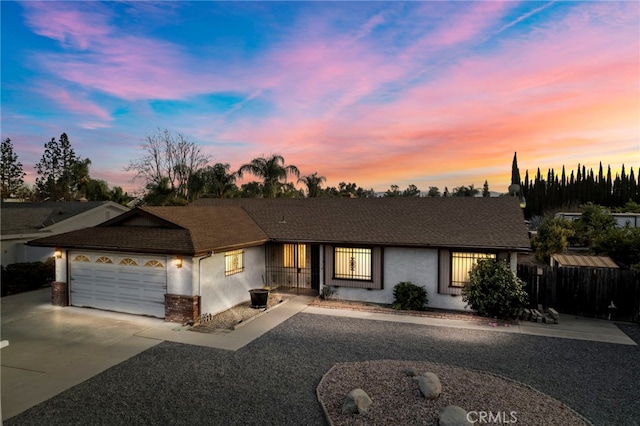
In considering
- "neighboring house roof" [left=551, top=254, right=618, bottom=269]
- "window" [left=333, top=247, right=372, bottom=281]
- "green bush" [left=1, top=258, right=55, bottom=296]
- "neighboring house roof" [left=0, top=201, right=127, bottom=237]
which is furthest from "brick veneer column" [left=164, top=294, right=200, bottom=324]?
"neighboring house roof" [left=551, top=254, right=618, bottom=269]

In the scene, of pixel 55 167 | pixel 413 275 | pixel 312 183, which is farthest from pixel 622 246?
pixel 55 167

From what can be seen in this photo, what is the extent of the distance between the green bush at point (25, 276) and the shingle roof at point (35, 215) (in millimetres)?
2736

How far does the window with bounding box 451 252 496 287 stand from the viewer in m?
13.0

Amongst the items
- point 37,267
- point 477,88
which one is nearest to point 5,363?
point 37,267

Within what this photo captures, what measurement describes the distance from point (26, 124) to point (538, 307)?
27.5 metres

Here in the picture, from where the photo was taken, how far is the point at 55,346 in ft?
31.1

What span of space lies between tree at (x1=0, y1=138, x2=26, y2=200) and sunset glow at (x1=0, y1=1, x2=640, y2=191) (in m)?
42.6

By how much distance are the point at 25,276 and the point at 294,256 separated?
493 inches

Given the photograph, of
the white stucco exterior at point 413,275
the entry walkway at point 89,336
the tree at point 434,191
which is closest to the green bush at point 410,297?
the white stucco exterior at point 413,275

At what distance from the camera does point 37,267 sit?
55.0ft

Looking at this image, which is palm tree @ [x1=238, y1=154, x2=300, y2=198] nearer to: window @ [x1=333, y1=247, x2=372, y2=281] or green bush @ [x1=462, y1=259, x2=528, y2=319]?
window @ [x1=333, y1=247, x2=372, y2=281]

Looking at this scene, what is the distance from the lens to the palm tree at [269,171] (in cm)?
2983

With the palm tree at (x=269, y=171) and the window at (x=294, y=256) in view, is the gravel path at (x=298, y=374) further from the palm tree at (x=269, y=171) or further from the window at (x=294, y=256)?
Answer: the palm tree at (x=269, y=171)

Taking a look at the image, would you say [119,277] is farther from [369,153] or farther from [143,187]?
[143,187]
